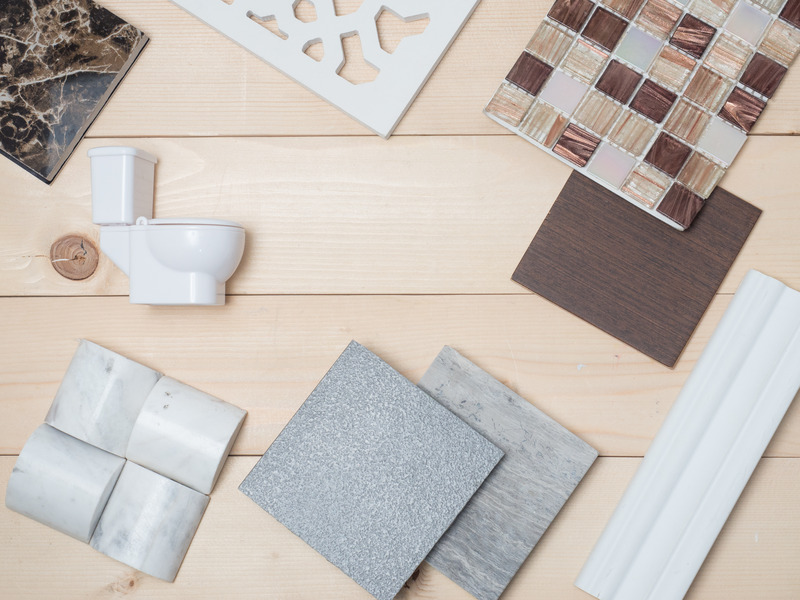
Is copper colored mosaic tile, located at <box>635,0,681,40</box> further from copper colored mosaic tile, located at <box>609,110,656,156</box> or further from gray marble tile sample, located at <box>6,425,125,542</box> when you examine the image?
gray marble tile sample, located at <box>6,425,125,542</box>

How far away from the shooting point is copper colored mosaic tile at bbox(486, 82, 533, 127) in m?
0.76

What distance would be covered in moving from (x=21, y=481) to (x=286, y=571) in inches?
12.2

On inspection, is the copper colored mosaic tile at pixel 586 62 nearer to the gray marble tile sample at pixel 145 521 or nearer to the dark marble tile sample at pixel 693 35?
the dark marble tile sample at pixel 693 35

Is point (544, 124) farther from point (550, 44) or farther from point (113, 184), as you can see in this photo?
point (113, 184)

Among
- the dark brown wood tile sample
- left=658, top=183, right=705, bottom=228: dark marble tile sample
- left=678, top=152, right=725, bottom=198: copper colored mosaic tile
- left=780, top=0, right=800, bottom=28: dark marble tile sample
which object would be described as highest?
left=780, top=0, right=800, bottom=28: dark marble tile sample

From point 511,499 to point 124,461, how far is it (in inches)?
17.1

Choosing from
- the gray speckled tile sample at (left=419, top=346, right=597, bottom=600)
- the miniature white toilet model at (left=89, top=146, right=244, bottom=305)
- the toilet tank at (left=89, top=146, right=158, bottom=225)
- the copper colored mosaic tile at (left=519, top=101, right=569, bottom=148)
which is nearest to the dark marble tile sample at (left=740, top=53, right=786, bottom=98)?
the copper colored mosaic tile at (left=519, top=101, right=569, bottom=148)

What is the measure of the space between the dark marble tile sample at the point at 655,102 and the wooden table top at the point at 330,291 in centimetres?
11

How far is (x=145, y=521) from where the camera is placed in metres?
0.74

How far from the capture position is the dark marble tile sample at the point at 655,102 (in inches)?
29.4

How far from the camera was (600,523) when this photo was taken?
2.49 feet

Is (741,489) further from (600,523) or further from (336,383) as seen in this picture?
(336,383)

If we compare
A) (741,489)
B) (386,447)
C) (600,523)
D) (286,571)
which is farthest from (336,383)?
(741,489)

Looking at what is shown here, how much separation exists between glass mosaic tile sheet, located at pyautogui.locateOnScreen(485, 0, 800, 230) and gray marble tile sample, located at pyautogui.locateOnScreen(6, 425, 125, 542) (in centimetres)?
62
